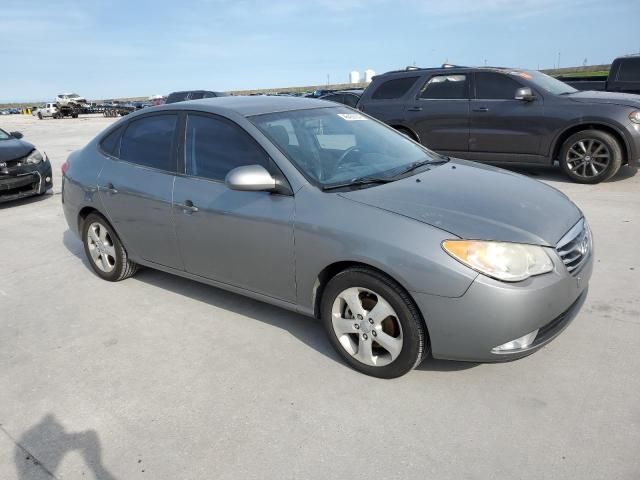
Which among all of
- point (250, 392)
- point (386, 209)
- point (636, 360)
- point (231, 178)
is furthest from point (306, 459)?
point (636, 360)

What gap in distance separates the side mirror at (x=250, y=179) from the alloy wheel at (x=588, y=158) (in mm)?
5893

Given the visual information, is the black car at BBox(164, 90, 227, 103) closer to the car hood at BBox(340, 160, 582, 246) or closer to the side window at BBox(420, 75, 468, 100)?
the side window at BBox(420, 75, 468, 100)

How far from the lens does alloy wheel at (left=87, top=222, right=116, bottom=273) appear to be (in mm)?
4715

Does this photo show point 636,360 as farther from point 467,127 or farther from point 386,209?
point 467,127

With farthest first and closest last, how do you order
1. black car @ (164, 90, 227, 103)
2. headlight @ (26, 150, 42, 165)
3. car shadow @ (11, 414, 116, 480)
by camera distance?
black car @ (164, 90, 227, 103) → headlight @ (26, 150, 42, 165) → car shadow @ (11, 414, 116, 480)

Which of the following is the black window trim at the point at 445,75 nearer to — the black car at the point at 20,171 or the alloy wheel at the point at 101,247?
the alloy wheel at the point at 101,247

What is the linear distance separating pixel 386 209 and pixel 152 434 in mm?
1714

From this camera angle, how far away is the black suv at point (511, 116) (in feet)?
23.7

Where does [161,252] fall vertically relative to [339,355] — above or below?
above

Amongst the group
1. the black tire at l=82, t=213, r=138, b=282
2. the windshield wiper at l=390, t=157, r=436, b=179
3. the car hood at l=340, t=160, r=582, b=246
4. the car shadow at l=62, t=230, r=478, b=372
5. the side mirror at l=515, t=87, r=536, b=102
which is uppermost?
the side mirror at l=515, t=87, r=536, b=102

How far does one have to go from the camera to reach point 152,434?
8.82 feet

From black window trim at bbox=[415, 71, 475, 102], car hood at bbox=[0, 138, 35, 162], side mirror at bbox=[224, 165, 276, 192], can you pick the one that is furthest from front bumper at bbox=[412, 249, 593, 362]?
car hood at bbox=[0, 138, 35, 162]

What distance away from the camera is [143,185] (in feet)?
13.4

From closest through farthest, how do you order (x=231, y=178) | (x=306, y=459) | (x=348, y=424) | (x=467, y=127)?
(x=306, y=459)
(x=348, y=424)
(x=231, y=178)
(x=467, y=127)
